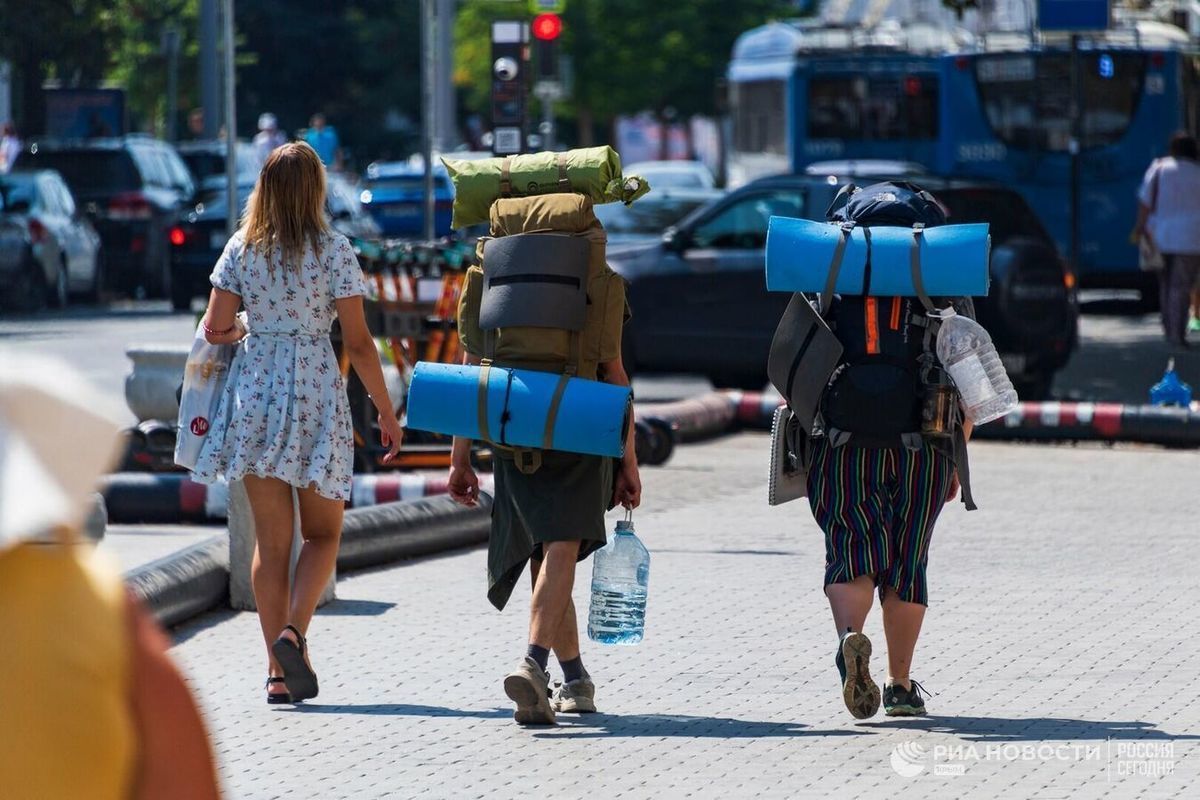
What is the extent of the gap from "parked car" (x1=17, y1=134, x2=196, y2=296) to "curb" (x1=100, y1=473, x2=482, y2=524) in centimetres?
1867

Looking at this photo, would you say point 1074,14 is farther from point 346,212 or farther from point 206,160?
point 206,160

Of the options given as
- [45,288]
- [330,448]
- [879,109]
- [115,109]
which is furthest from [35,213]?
[330,448]

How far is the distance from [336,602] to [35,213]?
19482 millimetres

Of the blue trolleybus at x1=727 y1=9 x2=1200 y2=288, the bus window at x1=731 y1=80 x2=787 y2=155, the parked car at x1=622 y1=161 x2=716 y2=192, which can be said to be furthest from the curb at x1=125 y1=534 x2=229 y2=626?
the parked car at x1=622 y1=161 x2=716 y2=192

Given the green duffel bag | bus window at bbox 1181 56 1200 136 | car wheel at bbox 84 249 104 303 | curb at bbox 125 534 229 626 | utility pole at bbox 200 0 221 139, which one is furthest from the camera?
utility pole at bbox 200 0 221 139

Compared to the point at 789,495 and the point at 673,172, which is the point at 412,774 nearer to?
the point at 789,495

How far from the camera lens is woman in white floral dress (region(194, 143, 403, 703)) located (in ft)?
22.4

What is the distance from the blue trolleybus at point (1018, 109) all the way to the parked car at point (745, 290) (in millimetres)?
8260

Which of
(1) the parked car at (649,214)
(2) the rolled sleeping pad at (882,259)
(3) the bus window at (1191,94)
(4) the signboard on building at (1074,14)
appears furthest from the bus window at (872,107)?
(2) the rolled sleeping pad at (882,259)

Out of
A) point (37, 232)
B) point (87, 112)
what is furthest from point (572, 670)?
point (87, 112)

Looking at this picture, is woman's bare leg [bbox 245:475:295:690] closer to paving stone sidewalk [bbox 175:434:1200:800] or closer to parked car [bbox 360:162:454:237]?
paving stone sidewalk [bbox 175:434:1200:800]

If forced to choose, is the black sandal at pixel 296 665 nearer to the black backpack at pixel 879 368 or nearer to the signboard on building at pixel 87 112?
the black backpack at pixel 879 368

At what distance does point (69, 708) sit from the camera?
2.20 meters

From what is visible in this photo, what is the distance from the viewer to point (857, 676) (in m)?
6.37
